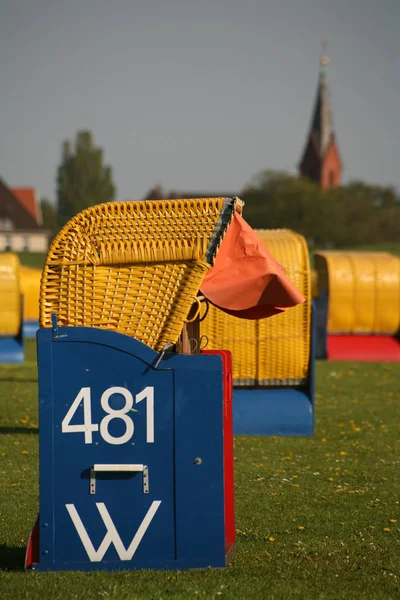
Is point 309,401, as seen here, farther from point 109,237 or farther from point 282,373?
point 109,237

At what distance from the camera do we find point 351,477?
35.7ft

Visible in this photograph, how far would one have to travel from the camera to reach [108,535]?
6.64m

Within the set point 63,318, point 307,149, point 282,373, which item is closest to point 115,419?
point 63,318

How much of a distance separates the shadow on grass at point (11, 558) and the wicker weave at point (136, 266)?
5.82 ft

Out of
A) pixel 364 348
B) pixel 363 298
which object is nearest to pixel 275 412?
pixel 363 298

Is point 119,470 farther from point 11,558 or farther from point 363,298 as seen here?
point 363,298

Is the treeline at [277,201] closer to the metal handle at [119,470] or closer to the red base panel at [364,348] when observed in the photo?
the red base panel at [364,348]

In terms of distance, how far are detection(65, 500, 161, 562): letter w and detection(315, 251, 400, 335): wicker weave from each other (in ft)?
64.5

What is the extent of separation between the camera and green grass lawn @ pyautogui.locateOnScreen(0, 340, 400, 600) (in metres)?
6.38

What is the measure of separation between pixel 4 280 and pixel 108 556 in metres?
18.8

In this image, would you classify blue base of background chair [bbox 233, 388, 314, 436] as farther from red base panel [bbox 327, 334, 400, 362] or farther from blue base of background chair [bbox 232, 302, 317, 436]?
red base panel [bbox 327, 334, 400, 362]

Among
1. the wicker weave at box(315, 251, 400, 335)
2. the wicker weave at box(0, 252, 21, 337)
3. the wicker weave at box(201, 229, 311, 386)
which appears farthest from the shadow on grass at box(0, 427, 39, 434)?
the wicker weave at box(315, 251, 400, 335)

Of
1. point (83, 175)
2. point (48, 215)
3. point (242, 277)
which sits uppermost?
point (242, 277)

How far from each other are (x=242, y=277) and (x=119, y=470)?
1534 millimetres
